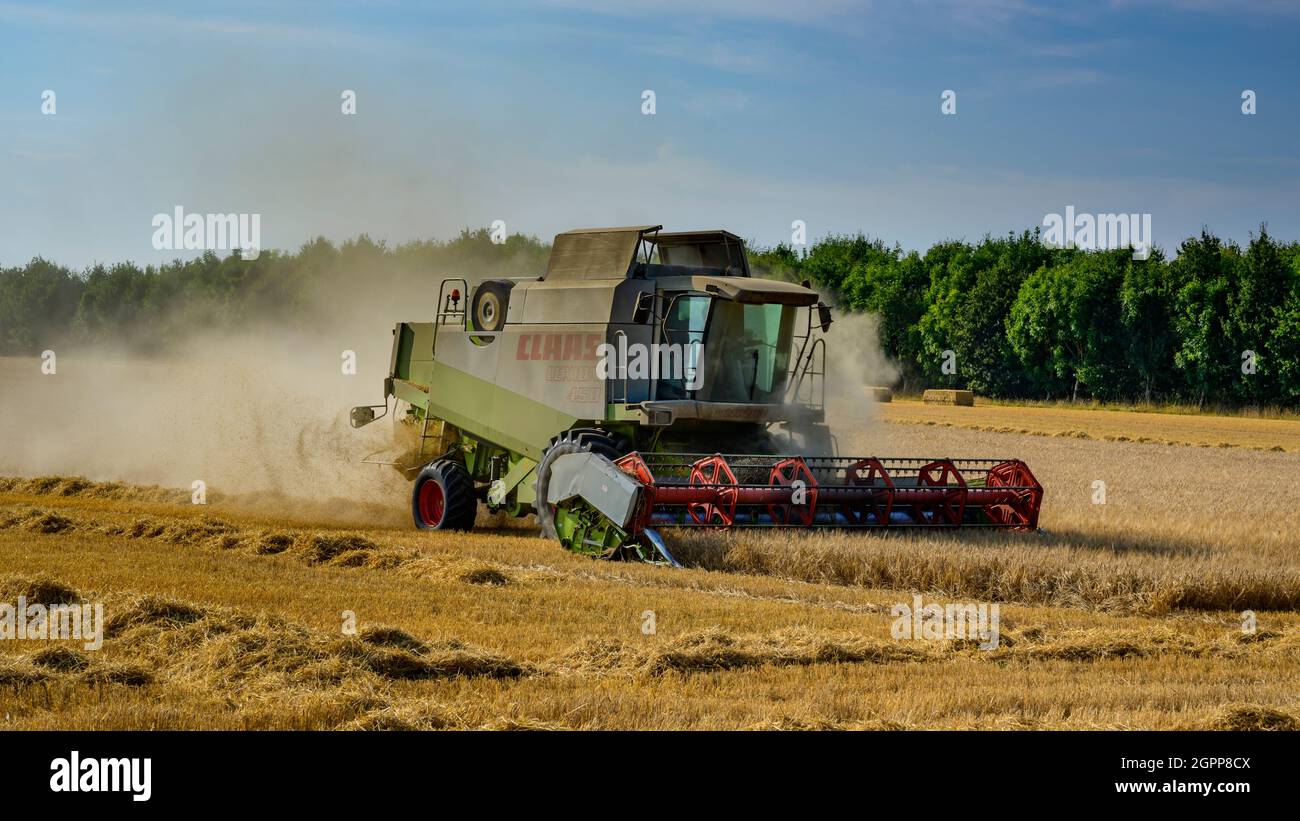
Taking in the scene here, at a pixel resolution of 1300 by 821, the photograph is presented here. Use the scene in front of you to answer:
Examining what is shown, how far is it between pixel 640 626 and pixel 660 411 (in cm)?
469

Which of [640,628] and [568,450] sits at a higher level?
[568,450]

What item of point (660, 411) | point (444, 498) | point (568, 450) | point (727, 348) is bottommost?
point (444, 498)

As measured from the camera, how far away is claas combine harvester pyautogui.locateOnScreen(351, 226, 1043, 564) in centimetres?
1374

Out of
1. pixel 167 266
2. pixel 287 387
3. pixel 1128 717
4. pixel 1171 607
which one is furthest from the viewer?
pixel 167 266

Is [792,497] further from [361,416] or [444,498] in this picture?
[361,416]

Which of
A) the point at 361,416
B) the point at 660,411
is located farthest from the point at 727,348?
the point at 361,416

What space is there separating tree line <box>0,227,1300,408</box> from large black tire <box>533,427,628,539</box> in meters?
22.4

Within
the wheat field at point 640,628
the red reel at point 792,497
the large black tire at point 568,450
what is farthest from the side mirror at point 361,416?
the red reel at point 792,497

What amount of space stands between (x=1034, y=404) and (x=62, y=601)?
159 feet

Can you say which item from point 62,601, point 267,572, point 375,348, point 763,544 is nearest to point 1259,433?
point 375,348

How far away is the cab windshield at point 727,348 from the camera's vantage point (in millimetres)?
14688

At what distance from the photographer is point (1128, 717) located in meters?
7.08

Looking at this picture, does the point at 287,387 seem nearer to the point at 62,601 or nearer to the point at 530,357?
the point at 530,357

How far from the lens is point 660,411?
14.3 metres
